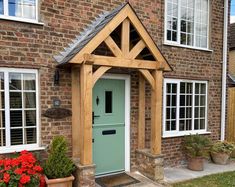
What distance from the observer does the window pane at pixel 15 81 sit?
4526 millimetres

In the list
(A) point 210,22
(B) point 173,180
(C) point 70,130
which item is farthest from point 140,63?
(A) point 210,22

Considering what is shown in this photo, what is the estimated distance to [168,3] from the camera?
6711 mm

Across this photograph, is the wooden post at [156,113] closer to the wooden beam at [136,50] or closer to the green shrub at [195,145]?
the wooden beam at [136,50]

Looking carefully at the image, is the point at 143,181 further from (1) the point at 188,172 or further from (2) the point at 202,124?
(2) the point at 202,124

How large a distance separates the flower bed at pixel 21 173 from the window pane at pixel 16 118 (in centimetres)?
69

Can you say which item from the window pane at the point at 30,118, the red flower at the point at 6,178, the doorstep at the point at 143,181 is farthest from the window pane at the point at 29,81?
the doorstep at the point at 143,181

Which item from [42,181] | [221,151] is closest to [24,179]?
[42,181]

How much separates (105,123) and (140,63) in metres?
1.73

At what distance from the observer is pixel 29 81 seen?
4.70m

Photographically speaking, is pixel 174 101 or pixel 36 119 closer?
pixel 36 119

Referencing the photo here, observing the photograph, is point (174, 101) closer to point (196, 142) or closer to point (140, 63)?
point (196, 142)

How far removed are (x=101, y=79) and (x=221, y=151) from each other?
4.54 m

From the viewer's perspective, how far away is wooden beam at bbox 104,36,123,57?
460cm

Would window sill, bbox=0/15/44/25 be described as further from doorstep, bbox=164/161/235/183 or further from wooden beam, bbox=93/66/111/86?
doorstep, bbox=164/161/235/183
